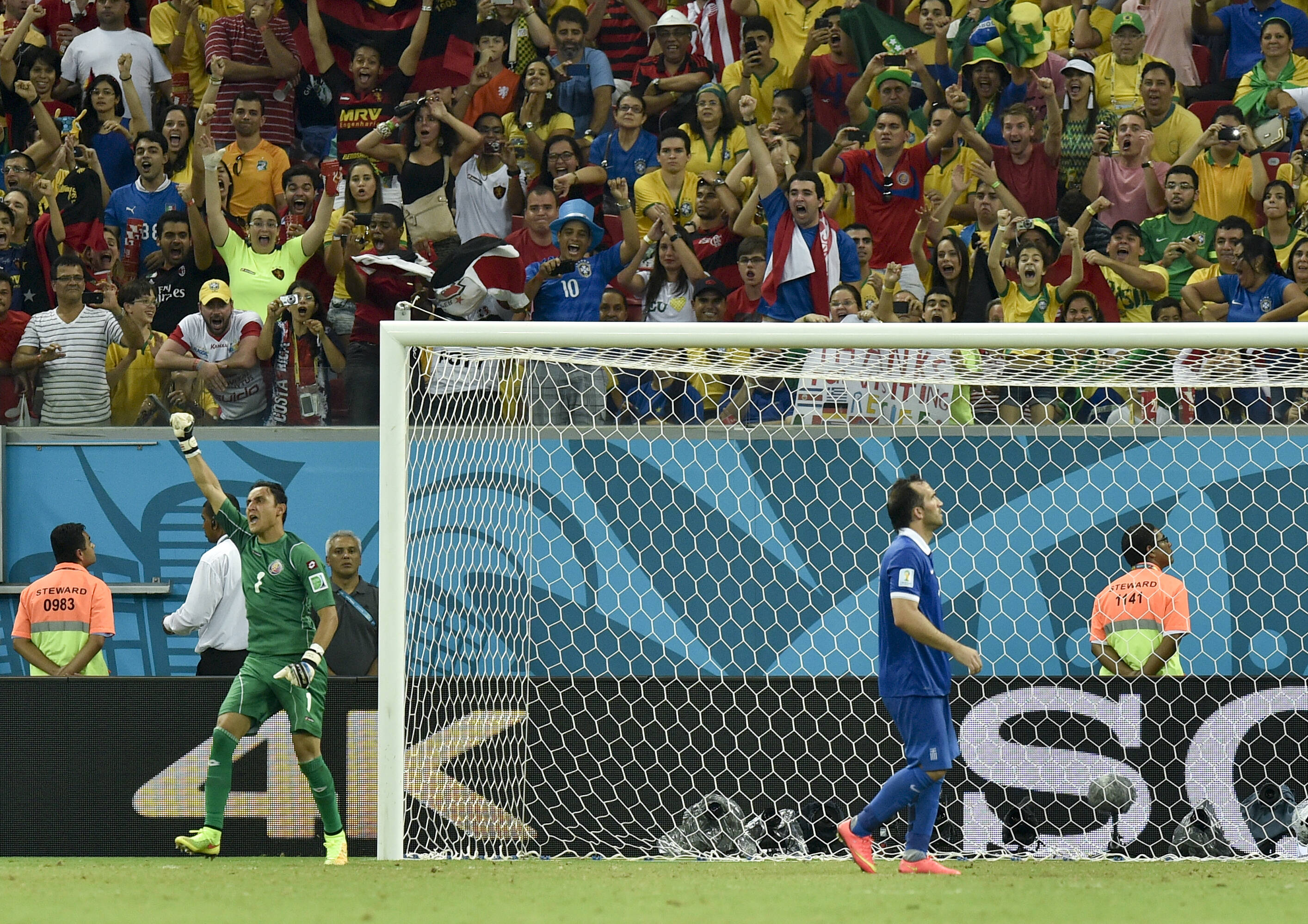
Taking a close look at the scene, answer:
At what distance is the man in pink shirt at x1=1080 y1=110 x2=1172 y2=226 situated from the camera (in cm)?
1062

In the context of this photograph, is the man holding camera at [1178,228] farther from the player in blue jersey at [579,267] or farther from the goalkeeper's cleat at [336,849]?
the goalkeeper's cleat at [336,849]

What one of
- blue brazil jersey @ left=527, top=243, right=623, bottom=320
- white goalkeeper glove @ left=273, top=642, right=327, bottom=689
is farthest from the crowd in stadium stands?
white goalkeeper glove @ left=273, top=642, right=327, bottom=689

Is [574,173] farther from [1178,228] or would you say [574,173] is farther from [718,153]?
[1178,228]

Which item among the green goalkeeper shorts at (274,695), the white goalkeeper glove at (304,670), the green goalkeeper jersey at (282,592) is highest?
the green goalkeeper jersey at (282,592)

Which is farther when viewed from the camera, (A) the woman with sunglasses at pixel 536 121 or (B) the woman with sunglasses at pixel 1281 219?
(A) the woman with sunglasses at pixel 536 121

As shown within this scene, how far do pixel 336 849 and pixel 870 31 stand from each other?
7.42 meters

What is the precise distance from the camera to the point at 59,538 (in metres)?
8.55

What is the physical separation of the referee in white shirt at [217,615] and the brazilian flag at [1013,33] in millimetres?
6393

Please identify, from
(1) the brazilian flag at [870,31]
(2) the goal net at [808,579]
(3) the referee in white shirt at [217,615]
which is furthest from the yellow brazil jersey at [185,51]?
(2) the goal net at [808,579]

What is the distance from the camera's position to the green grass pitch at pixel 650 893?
5.12m

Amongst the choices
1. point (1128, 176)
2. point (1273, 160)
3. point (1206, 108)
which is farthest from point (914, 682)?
point (1206, 108)

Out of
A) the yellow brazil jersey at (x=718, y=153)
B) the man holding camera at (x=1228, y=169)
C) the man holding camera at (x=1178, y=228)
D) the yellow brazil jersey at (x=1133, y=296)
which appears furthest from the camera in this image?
the yellow brazil jersey at (x=718, y=153)

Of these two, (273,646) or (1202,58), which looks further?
(1202,58)

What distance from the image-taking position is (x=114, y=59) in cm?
1221
